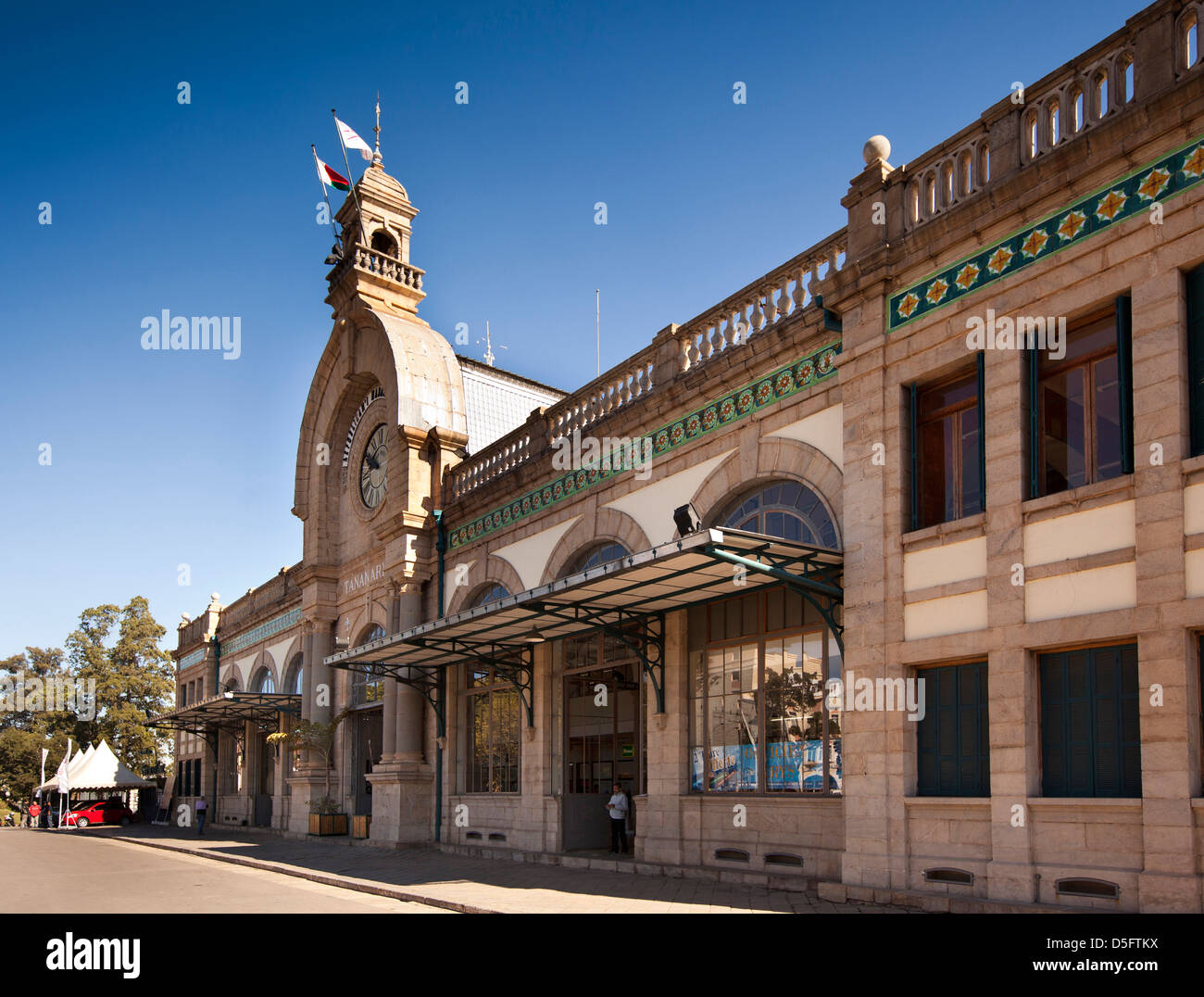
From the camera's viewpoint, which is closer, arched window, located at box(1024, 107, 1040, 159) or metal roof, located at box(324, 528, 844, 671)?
arched window, located at box(1024, 107, 1040, 159)

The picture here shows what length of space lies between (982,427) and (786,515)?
3471 millimetres

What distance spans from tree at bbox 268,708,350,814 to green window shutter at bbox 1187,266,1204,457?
2259 cm

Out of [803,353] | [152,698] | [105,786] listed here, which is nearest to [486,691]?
[803,353]

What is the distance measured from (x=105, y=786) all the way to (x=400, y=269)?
98.8 feet

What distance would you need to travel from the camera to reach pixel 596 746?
1994 centimetres

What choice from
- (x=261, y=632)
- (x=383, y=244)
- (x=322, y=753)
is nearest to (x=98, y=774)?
(x=261, y=632)

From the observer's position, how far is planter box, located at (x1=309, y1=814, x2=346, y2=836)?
90.3 feet

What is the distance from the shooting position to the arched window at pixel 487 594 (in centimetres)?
2222

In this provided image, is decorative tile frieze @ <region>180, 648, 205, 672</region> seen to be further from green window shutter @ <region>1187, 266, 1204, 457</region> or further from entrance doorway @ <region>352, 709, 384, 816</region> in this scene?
green window shutter @ <region>1187, 266, 1204, 457</region>

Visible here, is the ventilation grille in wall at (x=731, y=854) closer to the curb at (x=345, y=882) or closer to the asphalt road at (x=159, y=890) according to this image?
the curb at (x=345, y=882)

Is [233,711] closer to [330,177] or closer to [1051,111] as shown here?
[330,177]

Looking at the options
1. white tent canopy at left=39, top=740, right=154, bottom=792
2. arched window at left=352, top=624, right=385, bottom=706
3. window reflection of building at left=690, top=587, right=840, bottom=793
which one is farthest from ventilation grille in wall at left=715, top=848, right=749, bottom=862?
white tent canopy at left=39, top=740, right=154, bottom=792
